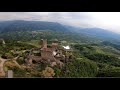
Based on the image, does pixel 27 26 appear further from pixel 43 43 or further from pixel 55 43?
pixel 55 43

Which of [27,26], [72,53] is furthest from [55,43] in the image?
[27,26]

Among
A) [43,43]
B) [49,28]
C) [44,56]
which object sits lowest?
[44,56]

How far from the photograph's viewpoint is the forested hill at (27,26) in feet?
17.0

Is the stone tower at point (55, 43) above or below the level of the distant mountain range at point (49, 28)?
below

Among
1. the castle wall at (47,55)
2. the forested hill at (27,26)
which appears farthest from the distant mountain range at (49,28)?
the castle wall at (47,55)

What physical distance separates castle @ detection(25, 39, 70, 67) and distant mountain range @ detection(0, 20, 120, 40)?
22 cm

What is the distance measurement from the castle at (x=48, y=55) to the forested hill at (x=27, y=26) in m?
0.21

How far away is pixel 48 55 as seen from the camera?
16.9ft

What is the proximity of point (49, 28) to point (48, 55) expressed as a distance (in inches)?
15.9

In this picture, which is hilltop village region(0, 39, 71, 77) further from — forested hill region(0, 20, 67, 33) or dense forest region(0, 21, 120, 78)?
forested hill region(0, 20, 67, 33)

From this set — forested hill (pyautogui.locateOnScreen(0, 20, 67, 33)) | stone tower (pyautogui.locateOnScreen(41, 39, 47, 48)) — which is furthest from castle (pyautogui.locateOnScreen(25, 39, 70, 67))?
forested hill (pyautogui.locateOnScreen(0, 20, 67, 33))

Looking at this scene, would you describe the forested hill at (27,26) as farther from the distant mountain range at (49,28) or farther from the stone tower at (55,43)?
the stone tower at (55,43)

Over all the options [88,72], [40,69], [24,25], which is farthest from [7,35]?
[88,72]
